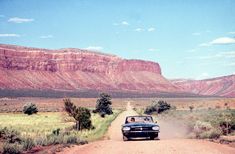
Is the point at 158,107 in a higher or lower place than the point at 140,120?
lower

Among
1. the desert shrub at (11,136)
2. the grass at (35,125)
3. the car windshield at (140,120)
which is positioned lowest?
the grass at (35,125)

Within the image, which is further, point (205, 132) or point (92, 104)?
point (92, 104)

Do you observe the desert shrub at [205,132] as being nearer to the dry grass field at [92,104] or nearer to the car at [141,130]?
the car at [141,130]

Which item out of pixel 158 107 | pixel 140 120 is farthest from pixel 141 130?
pixel 158 107

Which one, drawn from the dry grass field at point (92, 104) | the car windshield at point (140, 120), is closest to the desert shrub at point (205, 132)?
the car windshield at point (140, 120)

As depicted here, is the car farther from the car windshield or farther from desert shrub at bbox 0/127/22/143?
desert shrub at bbox 0/127/22/143

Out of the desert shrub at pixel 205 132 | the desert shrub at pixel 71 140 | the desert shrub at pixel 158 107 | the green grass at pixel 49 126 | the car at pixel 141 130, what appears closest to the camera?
the car at pixel 141 130

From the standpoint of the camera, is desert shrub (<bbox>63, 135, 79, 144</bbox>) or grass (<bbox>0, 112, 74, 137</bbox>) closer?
desert shrub (<bbox>63, 135, 79, 144</bbox>)

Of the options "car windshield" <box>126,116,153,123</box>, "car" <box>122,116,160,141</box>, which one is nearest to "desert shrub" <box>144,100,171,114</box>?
"car windshield" <box>126,116,153,123</box>

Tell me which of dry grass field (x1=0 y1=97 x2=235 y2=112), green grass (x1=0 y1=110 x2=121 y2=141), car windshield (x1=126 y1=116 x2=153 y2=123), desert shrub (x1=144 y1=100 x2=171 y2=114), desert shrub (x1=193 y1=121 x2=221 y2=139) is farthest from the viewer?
dry grass field (x1=0 y1=97 x2=235 y2=112)

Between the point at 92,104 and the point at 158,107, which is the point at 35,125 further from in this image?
the point at 92,104

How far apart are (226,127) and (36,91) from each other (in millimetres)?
150928

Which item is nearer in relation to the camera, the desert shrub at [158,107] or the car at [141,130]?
the car at [141,130]

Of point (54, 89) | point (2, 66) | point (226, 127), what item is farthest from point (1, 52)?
point (226, 127)
